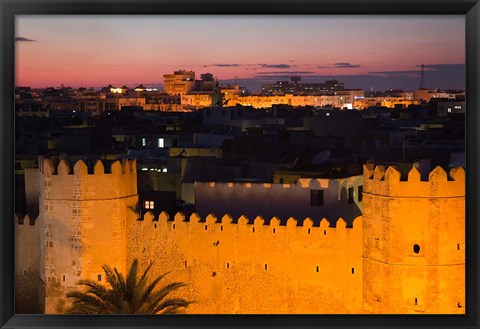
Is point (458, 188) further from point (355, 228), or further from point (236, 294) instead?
point (236, 294)

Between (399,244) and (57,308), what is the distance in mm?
5973

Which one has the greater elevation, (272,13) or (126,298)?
(272,13)

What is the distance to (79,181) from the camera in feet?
49.5

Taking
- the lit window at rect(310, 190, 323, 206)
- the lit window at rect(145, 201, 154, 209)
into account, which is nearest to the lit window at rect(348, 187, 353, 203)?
the lit window at rect(310, 190, 323, 206)

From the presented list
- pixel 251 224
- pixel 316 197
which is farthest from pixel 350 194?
pixel 251 224

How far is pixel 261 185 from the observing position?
17625 mm

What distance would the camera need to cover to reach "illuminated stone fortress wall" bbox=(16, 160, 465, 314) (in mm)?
13320

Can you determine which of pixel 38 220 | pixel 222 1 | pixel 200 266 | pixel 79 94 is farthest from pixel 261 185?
pixel 79 94

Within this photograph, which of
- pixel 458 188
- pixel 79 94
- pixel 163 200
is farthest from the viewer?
pixel 79 94

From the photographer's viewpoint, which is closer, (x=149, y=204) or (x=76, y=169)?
(x=76, y=169)

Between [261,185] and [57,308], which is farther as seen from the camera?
[261,185]

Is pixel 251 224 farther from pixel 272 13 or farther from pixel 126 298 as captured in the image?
pixel 272 13

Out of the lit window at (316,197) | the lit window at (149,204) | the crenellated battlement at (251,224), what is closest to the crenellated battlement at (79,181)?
the crenellated battlement at (251,224)

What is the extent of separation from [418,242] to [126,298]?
15.3ft
